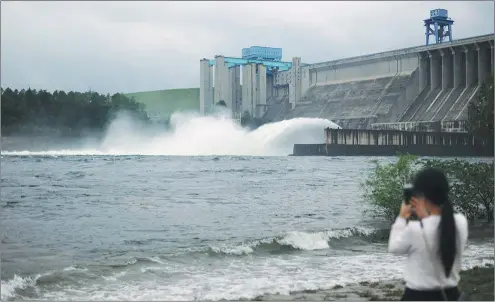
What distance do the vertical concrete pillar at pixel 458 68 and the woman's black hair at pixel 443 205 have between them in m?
86.6

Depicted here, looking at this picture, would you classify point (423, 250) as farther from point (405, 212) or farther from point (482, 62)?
point (482, 62)

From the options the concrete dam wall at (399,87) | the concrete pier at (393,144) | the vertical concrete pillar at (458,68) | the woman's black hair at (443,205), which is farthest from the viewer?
the vertical concrete pillar at (458,68)

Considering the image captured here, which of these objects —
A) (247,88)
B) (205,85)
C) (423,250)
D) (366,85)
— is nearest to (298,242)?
(423,250)

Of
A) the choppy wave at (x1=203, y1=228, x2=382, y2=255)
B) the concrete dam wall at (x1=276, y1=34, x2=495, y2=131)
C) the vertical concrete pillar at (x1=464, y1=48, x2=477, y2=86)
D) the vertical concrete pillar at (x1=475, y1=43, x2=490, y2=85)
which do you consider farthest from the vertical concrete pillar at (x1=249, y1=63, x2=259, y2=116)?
the choppy wave at (x1=203, y1=228, x2=382, y2=255)

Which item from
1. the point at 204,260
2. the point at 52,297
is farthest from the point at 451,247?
the point at 204,260

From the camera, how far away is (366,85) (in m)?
100

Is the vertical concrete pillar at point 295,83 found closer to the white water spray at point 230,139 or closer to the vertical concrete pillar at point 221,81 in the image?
the white water spray at point 230,139

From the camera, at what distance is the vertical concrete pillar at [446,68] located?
288 ft

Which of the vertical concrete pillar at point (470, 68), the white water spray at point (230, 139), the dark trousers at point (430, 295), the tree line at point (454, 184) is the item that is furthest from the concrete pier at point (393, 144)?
the dark trousers at point (430, 295)

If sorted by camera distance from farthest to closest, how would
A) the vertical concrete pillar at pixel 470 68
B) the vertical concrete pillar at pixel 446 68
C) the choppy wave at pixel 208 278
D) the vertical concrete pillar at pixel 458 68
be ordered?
the vertical concrete pillar at pixel 446 68, the vertical concrete pillar at pixel 458 68, the vertical concrete pillar at pixel 470 68, the choppy wave at pixel 208 278

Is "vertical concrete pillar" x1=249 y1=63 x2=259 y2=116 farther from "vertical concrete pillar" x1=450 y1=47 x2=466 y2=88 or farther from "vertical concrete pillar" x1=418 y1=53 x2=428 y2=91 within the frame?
"vertical concrete pillar" x1=450 y1=47 x2=466 y2=88

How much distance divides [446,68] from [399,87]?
7.53 m

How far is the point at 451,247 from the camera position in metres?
4.08

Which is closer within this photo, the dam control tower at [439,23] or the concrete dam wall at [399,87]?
the concrete dam wall at [399,87]
